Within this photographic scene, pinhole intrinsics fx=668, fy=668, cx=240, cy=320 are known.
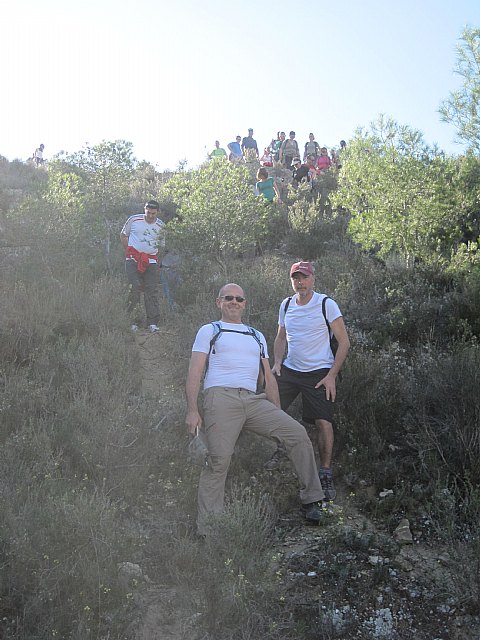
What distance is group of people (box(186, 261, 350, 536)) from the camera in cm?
475

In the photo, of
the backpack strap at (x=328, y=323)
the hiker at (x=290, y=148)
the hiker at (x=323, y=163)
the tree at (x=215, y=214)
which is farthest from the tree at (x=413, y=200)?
the hiker at (x=290, y=148)

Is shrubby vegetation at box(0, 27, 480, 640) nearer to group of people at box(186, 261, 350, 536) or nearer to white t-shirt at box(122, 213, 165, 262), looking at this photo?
group of people at box(186, 261, 350, 536)

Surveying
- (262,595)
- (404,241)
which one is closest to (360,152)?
(404,241)

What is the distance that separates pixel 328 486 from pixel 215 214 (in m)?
5.53

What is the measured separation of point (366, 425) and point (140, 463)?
193 cm

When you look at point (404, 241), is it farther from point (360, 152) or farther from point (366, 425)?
point (366, 425)

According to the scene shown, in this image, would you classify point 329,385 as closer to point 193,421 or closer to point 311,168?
point 193,421

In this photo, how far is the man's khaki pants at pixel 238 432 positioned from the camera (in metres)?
4.69

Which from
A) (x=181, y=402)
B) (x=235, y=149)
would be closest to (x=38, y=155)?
(x=235, y=149)

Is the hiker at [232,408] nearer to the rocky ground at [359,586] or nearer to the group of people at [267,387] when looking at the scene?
the group of people at [267,387]

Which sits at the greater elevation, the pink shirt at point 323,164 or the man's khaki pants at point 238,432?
the pink shirt at point 323,164

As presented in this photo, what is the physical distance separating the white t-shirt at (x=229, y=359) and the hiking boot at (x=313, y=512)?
0.93 metres

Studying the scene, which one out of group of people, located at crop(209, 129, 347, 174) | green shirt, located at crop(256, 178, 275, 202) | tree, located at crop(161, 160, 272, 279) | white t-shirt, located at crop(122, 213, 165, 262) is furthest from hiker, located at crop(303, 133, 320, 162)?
white t-shirt, located at crop(122, 213, 165, 262)

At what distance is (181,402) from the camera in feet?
20.1
